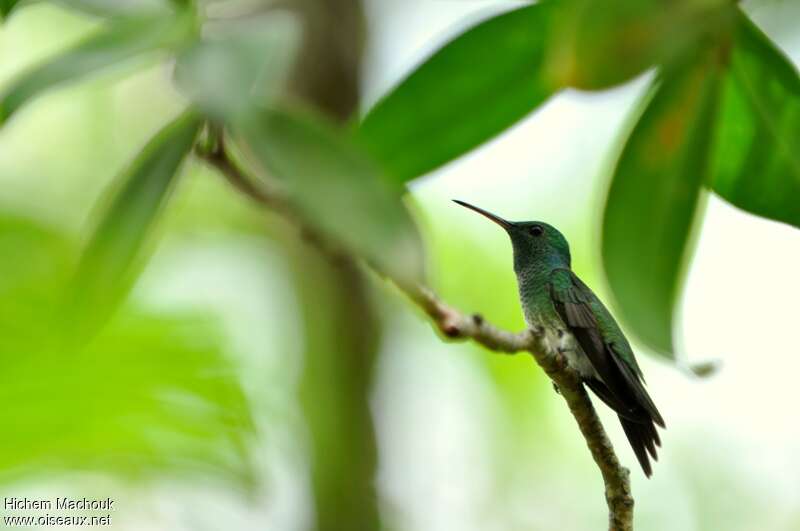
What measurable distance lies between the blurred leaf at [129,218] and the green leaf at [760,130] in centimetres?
61

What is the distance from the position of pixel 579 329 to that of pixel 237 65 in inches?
47.5

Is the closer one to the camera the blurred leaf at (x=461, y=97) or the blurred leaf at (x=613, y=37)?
the blurred leaf at (x=613, y=37)

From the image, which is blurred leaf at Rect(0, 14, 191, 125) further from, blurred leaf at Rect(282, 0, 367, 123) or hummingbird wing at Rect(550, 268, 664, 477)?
blurred leaf at Rect(282, 0, 367, 123)

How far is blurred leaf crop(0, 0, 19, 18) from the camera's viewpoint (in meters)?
1.06

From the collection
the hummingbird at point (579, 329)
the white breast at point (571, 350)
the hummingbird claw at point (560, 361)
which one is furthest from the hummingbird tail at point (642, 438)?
the hummingbird claw at point (560, 361)

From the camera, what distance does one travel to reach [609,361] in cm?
180

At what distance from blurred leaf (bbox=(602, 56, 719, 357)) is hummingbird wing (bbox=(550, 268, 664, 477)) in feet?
1.75

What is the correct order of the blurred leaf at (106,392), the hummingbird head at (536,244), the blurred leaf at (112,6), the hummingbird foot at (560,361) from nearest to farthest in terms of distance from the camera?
1. the blurred leaf at (112,6)
2. the hummingbird foot at (560,361)
3. the hummingbird head at (536,244)
4. the blurred leaf at (106,392)

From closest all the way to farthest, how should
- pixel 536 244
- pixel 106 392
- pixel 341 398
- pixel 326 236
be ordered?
pixel 326 236, pixel 536 244, pixel 106 392, pixel 341 398

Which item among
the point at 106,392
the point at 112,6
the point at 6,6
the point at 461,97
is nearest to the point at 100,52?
the point at 6,6

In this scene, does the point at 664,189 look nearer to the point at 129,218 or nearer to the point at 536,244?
the point at 129,218

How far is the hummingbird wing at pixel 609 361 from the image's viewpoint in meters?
1.65

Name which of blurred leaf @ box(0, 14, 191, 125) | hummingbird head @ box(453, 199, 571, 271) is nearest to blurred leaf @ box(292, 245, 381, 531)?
hummingbird head @ box(453, 199, 571, 271)

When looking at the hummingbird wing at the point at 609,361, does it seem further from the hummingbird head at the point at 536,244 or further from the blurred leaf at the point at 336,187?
the blurred leaf at the point at 336,187
